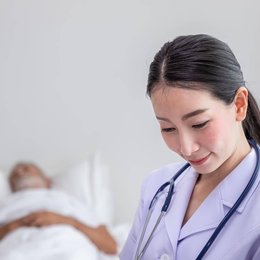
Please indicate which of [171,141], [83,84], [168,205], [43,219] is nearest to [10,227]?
[43,219]

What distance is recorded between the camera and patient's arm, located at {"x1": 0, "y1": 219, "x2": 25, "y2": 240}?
7.37 ft

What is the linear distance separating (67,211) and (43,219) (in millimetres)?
148

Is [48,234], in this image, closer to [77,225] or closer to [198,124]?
[77,225]

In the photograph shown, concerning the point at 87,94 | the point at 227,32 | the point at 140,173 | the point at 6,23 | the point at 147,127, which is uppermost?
the point at 6,23

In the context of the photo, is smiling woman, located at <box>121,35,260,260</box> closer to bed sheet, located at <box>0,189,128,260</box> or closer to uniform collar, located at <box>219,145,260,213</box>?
uniform collar, located at <box>219,145,260,213</box>

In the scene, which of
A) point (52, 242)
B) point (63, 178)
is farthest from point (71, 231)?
point (63, 178)

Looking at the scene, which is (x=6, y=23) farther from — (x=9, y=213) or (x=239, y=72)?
(x=239, y=72)

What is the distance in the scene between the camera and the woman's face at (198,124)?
3.11 ft

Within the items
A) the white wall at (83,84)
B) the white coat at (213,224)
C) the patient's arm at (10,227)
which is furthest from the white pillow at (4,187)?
the white coat at (213,224)

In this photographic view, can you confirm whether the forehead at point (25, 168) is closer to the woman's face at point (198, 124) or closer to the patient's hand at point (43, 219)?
the patient's hand at point (43, 219)

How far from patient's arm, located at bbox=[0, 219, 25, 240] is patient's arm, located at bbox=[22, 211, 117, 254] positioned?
20 millimetres

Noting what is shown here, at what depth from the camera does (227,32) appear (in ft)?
7.66

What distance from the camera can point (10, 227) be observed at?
2.26 meters

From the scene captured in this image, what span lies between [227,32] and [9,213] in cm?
135
